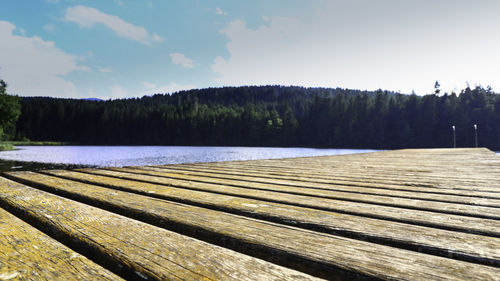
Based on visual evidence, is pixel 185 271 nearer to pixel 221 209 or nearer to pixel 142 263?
pixel 142 263

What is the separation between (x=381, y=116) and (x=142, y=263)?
69836 mm

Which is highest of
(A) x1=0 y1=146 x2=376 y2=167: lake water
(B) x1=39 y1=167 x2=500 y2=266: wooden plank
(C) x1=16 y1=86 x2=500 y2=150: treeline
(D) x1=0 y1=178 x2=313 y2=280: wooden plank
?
(C) x1=16 y1=86 x2=500 y2=150: treeline

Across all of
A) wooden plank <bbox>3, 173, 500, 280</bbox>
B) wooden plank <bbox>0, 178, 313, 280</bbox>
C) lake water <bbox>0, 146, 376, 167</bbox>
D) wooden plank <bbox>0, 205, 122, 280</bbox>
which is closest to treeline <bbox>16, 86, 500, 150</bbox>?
lake water <bbox>0, 146, 376, 167</bbox>

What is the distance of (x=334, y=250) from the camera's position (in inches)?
39.0

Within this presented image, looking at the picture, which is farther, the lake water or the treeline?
the treeline

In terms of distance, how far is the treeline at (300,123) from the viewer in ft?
190

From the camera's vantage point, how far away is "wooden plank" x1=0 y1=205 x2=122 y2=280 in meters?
0.81

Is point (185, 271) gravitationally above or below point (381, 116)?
below

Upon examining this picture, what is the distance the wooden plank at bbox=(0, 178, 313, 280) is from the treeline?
218ft

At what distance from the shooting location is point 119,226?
49.1 inches

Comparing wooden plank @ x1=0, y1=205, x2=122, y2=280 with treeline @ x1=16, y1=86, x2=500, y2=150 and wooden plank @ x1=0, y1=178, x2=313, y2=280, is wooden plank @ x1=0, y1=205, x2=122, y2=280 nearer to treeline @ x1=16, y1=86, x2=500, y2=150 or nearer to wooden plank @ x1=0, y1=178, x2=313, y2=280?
wooden plank @ x1=0, y1=178, x2=313, y2=280

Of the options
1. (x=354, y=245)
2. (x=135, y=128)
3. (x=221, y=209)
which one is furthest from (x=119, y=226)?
(x=135, y=128)

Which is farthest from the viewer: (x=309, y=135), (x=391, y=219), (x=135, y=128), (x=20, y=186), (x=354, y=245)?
(x=135, y=128)

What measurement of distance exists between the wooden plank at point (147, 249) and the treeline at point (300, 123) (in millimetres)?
66404
